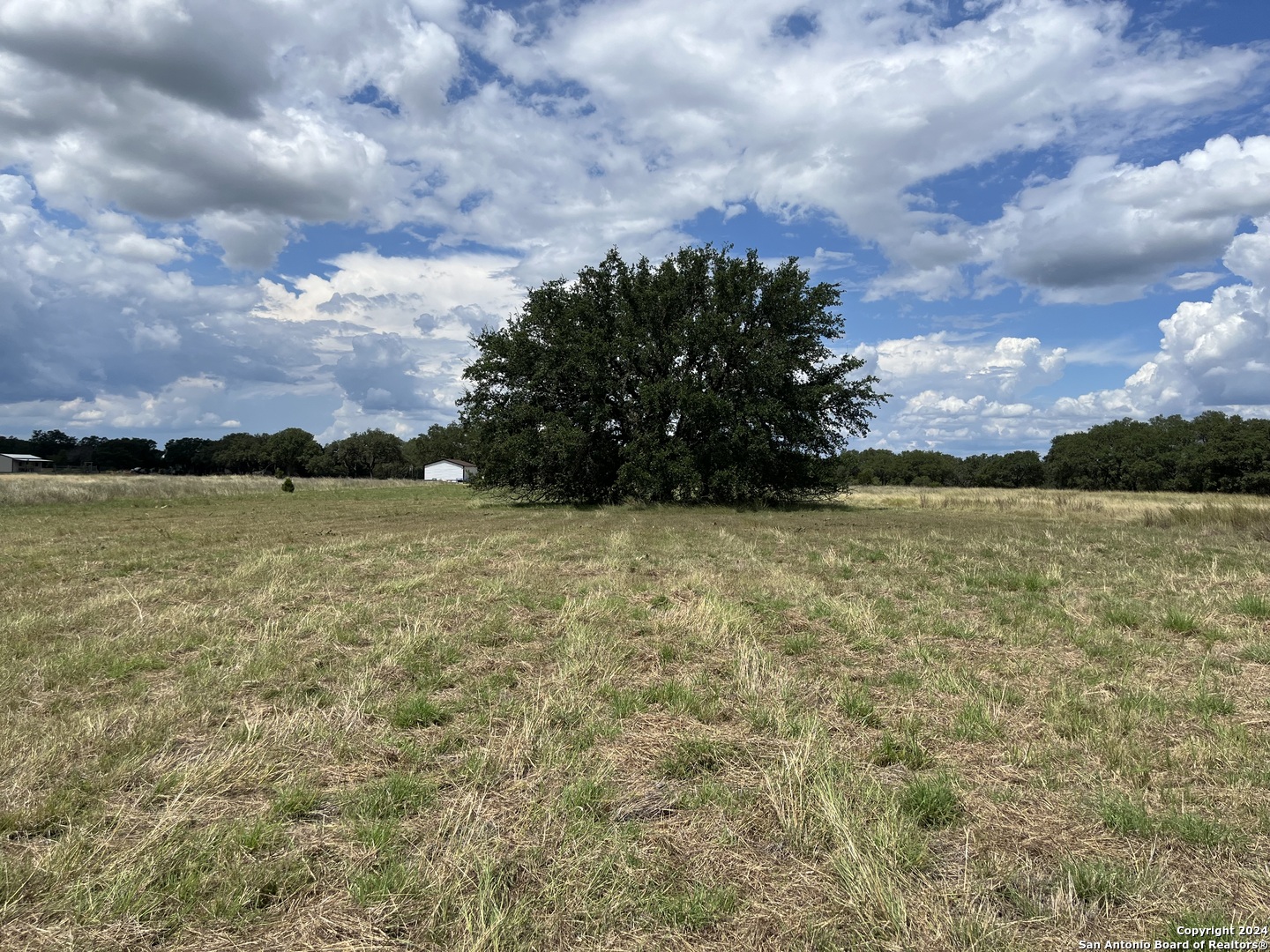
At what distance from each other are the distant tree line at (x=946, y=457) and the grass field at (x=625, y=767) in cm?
9227

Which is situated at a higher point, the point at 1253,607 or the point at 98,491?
the point at 98,491

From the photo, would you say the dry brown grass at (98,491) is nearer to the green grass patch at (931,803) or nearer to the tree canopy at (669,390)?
the tree canopy at (669,390)

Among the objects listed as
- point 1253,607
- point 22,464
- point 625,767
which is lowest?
point 625,767

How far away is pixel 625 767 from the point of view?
4.79 meters

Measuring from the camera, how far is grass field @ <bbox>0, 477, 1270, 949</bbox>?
3.23 metres

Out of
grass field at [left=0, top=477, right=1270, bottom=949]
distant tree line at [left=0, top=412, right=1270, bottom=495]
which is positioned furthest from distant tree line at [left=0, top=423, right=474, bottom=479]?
grass field at [left=0, top=477, right=1270, bottom=949]

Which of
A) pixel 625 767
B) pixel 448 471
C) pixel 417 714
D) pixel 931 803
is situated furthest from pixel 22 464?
pixel 931 803

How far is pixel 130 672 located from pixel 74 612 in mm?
3639

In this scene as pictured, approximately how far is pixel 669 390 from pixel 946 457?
485 feet

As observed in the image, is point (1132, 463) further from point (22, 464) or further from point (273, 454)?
point (22, 464)

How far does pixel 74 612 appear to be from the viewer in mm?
9273

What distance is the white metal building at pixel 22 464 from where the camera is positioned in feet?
412

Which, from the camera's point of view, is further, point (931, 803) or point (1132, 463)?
point (1132, 463)

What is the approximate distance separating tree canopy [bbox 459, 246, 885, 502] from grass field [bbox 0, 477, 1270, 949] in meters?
24.8
